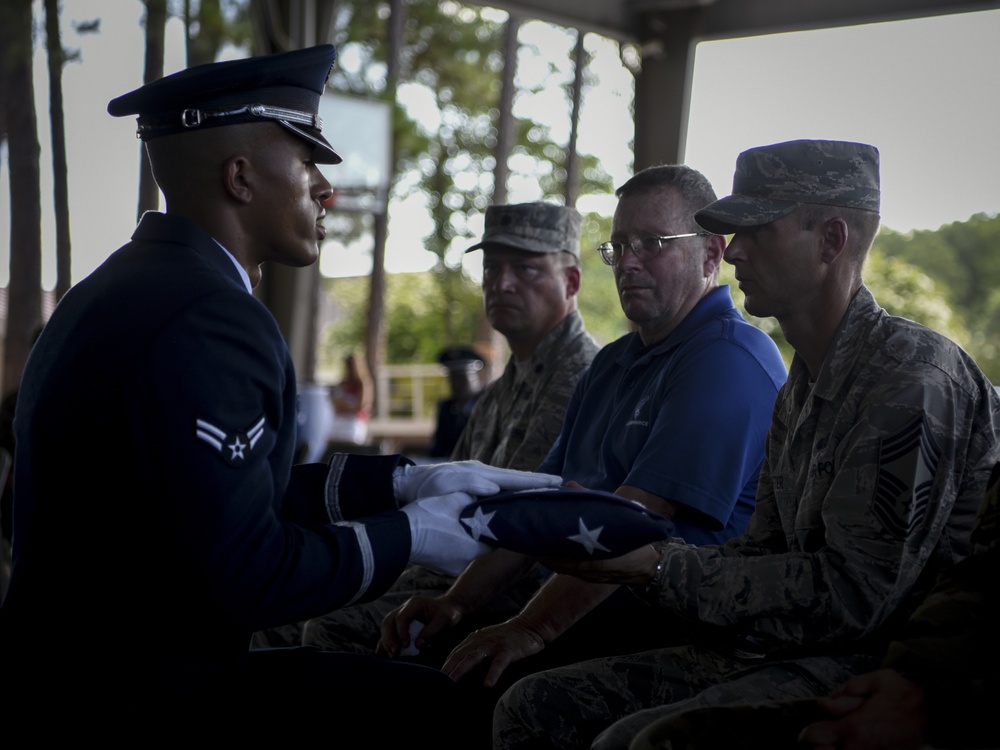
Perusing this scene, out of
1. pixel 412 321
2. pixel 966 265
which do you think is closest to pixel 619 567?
pixel 966 265

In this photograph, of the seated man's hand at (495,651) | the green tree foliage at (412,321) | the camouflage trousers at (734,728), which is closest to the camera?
the camouflage trousers at (734,728)

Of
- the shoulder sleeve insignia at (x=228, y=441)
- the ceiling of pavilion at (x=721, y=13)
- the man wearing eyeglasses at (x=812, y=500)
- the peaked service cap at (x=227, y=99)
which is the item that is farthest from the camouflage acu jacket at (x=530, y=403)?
the ceiling of pavilion at (x=721, y=13)

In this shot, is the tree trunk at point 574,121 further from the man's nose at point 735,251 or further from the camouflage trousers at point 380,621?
the man's nose at point 735,251

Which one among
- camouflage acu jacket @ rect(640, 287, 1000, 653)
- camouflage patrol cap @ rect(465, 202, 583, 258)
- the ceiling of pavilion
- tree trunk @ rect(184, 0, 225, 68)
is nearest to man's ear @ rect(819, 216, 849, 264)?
camouflage acu jacket @ rect(640, 287, 1000, 653)

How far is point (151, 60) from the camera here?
5.68 m

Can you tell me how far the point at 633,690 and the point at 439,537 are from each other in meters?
0.51

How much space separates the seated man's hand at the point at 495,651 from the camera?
1.84 metres

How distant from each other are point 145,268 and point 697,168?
1.51 metres

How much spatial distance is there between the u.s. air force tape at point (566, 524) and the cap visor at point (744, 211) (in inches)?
22.8

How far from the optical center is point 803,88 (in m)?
5.96

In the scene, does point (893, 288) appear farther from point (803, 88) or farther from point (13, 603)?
point (13, 603)

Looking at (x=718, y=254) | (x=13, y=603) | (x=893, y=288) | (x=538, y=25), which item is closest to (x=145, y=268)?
(x=13, y=603)

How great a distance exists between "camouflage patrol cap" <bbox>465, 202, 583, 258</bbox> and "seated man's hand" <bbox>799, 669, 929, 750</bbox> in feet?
6.45

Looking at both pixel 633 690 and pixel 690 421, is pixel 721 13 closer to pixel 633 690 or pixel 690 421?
pixel 690 421
